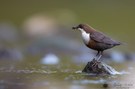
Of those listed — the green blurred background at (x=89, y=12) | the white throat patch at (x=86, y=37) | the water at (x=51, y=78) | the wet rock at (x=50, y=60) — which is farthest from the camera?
the green blurred background at (x=89, y=12)

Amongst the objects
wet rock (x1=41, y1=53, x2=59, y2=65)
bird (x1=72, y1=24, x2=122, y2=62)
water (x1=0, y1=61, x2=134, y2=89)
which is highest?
wet rock (x1=41, y1=53, x2=59, y2=65)

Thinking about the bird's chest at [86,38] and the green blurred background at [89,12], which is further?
the green blurred background at [89,12]

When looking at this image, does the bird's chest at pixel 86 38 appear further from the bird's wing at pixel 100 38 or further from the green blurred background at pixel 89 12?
the green blurred background at pixel 89 12

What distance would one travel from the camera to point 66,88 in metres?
8.77

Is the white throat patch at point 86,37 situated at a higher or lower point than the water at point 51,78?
higher

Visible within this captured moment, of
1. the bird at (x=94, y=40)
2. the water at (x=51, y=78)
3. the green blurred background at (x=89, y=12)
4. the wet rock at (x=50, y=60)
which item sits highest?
the green blurred background at (x=89, y=12)

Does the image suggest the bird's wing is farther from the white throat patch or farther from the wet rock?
the wet rock

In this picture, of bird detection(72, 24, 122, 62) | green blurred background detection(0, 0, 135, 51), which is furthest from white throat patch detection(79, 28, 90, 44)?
green blurred background detection(0, 0, 135, 51)

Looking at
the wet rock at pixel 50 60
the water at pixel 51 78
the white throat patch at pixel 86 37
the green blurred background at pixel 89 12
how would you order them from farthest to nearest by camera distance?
the green blurred background at pixel 89 12 < the wet rock at pixel 50 60 < the white throat patch at pixel 86 37 < the water at pixel 51 78

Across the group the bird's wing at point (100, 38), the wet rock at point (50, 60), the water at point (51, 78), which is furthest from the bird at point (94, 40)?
the wet rock at point (50, 60)

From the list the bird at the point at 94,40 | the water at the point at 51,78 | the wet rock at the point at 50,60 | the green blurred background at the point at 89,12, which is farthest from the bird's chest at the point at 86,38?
the green blurred background at the point at 89,12

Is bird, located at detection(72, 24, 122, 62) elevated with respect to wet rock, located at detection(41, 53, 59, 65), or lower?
lower

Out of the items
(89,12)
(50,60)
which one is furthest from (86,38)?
(89,12)

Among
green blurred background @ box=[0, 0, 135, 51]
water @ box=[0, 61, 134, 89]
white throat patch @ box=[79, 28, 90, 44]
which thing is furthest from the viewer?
green blurred background @ box=[0, 0, 135, 51]
